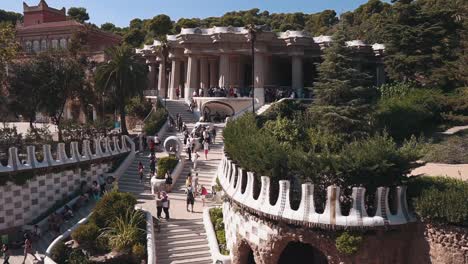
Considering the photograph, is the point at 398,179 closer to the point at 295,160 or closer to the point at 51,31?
the point at 295,160

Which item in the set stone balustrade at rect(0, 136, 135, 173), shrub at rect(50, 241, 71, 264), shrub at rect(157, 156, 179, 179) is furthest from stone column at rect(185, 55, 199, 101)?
shrub at rect(50, 241, 71, 264)

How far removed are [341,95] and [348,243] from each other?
12.7 metres

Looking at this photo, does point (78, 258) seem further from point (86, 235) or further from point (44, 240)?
point (44, 240)

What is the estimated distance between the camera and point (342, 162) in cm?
1423

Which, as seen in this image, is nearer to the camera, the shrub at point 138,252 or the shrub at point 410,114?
the shrub at point 138,252

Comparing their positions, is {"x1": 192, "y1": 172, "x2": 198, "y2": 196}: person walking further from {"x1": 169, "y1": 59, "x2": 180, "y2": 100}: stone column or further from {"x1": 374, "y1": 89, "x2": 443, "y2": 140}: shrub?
{"x1": 169, "y1": 59, "x2": 180, "y2": 100}: stone column

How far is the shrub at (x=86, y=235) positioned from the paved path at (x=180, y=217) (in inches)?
99.4

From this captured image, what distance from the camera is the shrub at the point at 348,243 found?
1377 cm

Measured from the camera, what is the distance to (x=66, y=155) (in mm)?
26094

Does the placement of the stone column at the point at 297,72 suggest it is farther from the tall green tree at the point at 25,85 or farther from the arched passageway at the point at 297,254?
the arched passageway at the point at 297,254

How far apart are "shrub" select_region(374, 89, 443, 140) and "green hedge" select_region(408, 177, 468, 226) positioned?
39.3ft

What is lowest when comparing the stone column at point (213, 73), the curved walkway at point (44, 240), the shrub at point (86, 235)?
the curved walkway at point (44, 240)

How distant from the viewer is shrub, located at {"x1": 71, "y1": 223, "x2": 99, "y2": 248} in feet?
58.7

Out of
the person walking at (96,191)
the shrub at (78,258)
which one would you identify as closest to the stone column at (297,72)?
the person walking at (96,191)
